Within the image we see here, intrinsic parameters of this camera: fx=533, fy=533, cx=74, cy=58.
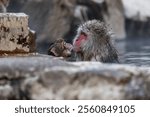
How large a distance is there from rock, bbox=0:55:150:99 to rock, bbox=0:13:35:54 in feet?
7.05

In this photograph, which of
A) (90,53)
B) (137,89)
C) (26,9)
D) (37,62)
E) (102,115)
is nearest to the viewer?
(102,115)

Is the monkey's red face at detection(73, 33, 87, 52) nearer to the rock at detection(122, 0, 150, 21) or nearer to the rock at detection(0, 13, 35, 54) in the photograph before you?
the rock at detection(0, 13, 35, 54)

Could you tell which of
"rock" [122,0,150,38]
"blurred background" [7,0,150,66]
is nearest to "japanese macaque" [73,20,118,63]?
"blurred background" [7,0,150,66]

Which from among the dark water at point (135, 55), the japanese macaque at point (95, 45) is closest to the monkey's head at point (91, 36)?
the japanese macaque at point (95, 45)

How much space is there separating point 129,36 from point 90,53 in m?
15.3

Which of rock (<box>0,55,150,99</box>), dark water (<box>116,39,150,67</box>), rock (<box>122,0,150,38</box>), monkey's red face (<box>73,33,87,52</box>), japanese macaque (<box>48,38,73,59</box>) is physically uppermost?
rock (<box>122,0,150,38</box>)

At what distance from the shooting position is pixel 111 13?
18906 mm

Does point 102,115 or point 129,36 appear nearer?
point 102,115

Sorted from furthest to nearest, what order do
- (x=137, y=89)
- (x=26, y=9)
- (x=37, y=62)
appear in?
(x=26, y=9) < (x=37, y=62) < (x=137, y=89)

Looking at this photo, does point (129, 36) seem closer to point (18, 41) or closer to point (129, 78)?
point (18, 41)

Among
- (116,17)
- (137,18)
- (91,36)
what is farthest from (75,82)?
(137,18)

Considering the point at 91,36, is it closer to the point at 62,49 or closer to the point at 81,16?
the point at 62,49

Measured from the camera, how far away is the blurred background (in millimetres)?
17109

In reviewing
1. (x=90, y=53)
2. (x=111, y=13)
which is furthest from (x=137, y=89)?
(x=111, y=13)
